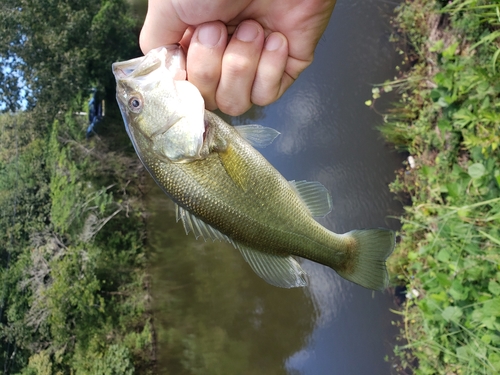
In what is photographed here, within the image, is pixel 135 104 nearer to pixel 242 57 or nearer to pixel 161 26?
pixel 161 26

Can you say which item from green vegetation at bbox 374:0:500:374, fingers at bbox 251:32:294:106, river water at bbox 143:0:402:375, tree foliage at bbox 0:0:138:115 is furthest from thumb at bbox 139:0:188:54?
tree foliage at bbox 0:0:138:115

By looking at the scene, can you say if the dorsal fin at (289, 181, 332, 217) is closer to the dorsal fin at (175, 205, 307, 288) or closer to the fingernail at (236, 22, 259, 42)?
the dorsal fin at (175, 205, 307, 288)

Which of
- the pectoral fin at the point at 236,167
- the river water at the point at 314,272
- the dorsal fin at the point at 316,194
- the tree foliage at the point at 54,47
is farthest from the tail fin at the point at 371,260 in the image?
the tree foliage at the point at 54,47

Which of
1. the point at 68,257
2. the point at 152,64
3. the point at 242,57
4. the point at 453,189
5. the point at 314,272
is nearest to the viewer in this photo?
the point at 152,64

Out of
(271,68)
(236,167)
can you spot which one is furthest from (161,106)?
(271,68)

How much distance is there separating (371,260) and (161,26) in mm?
Result: 1392

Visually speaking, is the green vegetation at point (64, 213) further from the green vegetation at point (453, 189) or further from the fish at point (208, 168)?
the fish at point (208, 168)

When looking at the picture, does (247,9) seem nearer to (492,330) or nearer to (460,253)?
(460,253)

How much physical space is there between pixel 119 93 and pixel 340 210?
181 inches

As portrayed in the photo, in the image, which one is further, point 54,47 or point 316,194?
point 54,47

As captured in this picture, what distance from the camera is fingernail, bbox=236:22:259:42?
157 centimetres

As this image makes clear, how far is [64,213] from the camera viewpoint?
7414 millimetres

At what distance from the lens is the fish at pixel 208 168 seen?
1.50 metres

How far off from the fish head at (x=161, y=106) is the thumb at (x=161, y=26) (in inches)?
2.5
